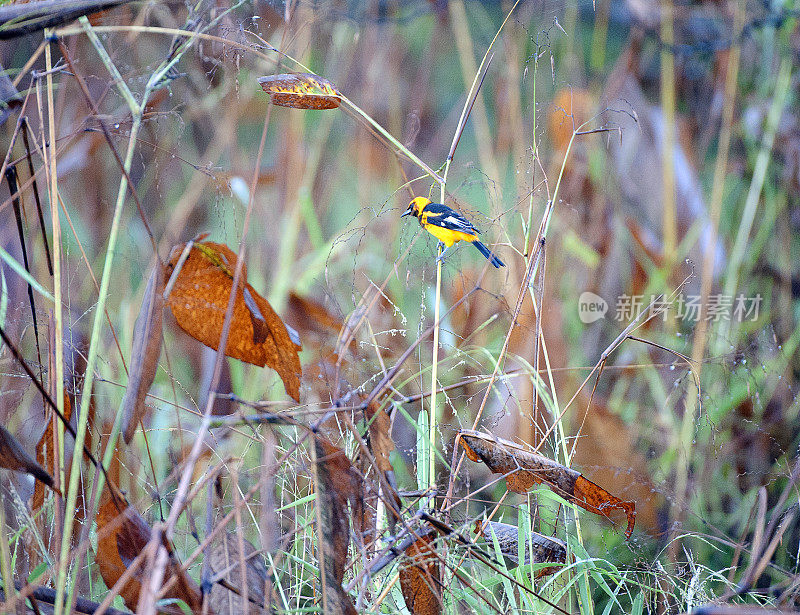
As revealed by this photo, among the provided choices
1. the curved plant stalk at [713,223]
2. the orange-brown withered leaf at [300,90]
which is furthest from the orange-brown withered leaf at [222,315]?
the curved plant stalk at [713,223]

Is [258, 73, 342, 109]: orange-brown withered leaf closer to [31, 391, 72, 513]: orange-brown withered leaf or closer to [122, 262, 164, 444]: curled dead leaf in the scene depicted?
[122, 262, 164, 444]: curled dead leaf

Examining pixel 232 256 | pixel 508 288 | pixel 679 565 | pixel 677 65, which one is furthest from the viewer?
pixel 677 65

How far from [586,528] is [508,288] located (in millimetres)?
436

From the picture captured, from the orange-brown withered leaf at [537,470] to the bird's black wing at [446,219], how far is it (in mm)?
321

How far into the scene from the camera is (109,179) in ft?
3.64

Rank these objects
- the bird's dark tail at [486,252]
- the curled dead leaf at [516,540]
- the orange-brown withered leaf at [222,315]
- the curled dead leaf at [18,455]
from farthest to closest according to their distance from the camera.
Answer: the bird's dark tail at [486,252], the curled dead leaf at [516,540], the orange-brown withered leaf at [222,315], the curled dead leaf at [18,455]

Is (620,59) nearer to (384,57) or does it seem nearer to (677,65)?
(677,65)

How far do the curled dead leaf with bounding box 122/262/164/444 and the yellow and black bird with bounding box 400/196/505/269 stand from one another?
386mm

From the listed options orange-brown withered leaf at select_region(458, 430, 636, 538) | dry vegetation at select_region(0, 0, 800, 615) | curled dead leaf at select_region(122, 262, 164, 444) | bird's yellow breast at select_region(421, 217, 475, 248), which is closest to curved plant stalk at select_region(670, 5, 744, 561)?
dry vegetation at select_region(0, 0, 800, 615)

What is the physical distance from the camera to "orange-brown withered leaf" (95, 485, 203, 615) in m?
0.42

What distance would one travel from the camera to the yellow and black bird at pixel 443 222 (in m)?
0.76

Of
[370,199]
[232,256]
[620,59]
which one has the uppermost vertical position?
[620,59]

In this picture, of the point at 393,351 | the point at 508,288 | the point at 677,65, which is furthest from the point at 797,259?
the point at 393,351

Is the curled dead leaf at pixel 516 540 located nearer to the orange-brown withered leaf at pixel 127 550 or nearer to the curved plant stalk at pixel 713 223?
the orange-brown withered leaf at pixel 127 550
